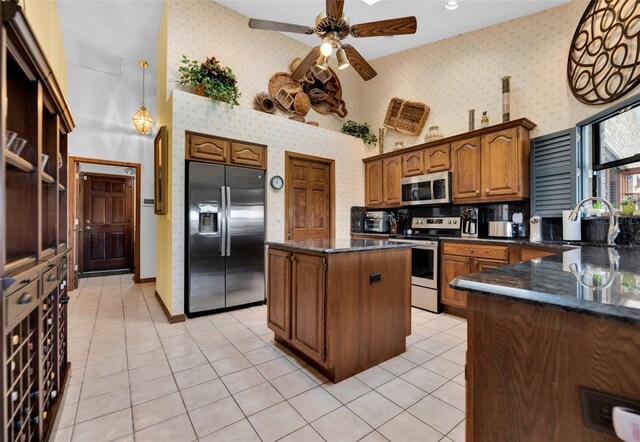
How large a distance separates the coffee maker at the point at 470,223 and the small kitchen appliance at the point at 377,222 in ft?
3.87

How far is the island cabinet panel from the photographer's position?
0.59 metres

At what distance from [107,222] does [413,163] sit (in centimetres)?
620

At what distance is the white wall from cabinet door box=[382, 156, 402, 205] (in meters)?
4.17

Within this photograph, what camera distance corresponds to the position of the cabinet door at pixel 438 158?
3.92 metres

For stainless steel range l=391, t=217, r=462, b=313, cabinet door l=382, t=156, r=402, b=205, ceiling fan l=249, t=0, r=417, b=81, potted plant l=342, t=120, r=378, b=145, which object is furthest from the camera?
potted plant l=342, t=120, r=378, b=145

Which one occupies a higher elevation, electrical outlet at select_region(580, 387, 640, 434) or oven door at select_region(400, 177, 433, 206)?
oven door at select_region(400, 177, 433, 206)

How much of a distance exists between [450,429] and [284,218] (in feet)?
10.0

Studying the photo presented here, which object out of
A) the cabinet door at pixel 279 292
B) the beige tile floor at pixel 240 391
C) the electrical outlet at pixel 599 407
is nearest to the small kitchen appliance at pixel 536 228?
the beige tile floor at pixel 240 391

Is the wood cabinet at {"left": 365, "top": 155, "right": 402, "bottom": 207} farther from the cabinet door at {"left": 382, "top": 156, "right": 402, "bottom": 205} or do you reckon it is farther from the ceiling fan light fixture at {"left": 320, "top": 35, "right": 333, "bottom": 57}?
the ceiling fan light fixture at {"left": 320, "top": 35, "right": 333, "bottom": 57}

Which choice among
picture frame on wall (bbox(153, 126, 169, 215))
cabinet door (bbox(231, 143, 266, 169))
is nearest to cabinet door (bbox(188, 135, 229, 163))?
cabinet door (bbox(231, 143, 266, 169))

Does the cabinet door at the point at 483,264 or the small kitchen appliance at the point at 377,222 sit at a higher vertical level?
the small kitchen appliance at the point at 377,222

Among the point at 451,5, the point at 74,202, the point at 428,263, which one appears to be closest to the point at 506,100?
the point at 451,5

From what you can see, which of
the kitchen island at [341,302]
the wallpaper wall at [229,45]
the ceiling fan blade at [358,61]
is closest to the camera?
the kitchen island at [341,302]

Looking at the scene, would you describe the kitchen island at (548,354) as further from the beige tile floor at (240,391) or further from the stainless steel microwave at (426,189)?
the stainless steel microwave at (426,189)
